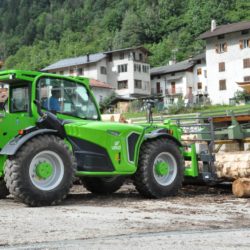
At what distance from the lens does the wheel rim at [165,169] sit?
11625 mm

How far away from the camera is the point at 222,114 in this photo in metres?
23.0

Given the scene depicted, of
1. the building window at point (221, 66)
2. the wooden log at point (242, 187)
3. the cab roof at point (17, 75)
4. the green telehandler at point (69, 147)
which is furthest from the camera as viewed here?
the building window at point (221, 66)

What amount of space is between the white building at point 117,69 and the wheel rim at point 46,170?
83.3 m

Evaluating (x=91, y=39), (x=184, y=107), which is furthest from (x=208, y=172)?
(x=91, y=39)

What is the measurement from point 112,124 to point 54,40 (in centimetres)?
18353

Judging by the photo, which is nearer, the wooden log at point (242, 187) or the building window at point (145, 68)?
the wooden log at point (242, 187)

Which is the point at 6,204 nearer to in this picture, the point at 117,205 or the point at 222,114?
the point at 117,205

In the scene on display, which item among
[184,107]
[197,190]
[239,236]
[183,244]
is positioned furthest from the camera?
[184,107]

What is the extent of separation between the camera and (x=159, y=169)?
11.7 metres

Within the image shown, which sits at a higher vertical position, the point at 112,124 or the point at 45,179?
the point at 112,124

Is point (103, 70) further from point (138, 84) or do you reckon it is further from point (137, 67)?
point (138, 84)

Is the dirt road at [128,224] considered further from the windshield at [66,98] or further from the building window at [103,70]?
the building window at [103,70]

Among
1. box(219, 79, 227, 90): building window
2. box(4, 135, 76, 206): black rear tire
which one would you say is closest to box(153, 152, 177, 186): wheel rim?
box(4, 135, 76, 206): black rear tire

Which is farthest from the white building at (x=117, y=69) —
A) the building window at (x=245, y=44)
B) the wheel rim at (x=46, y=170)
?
the wheel rim at (x=46, y=170)
